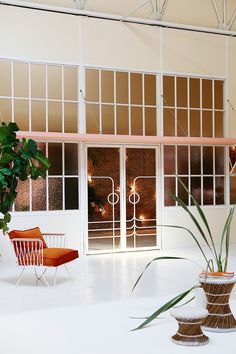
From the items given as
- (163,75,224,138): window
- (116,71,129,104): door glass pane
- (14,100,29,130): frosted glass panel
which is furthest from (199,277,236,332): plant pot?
(163,75,224,138): window

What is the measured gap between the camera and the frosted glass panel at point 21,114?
9695 millimetres

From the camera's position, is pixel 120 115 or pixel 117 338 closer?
pixel 117 338

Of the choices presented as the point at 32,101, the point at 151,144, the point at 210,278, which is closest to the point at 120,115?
the point at 151,144

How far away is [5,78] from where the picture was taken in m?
9.60

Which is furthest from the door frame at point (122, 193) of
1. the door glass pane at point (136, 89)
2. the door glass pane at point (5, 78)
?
the door glass pane at point (5, 78)

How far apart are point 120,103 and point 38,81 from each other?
1654mm

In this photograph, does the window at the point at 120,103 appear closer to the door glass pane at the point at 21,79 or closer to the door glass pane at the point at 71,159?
the door glass pane at the point at 71,159

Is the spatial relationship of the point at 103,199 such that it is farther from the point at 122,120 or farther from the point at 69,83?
the point at 69,83

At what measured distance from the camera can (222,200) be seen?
11.7m

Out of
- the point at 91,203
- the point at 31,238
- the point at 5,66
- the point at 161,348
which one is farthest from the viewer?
the point at 91,203

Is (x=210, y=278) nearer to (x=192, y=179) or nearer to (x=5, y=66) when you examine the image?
(x=5, y=66)

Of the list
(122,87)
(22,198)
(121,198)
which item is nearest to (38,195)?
(22,198)

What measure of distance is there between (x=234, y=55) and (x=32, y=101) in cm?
465

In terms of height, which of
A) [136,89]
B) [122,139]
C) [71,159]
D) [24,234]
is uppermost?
[136,89]
